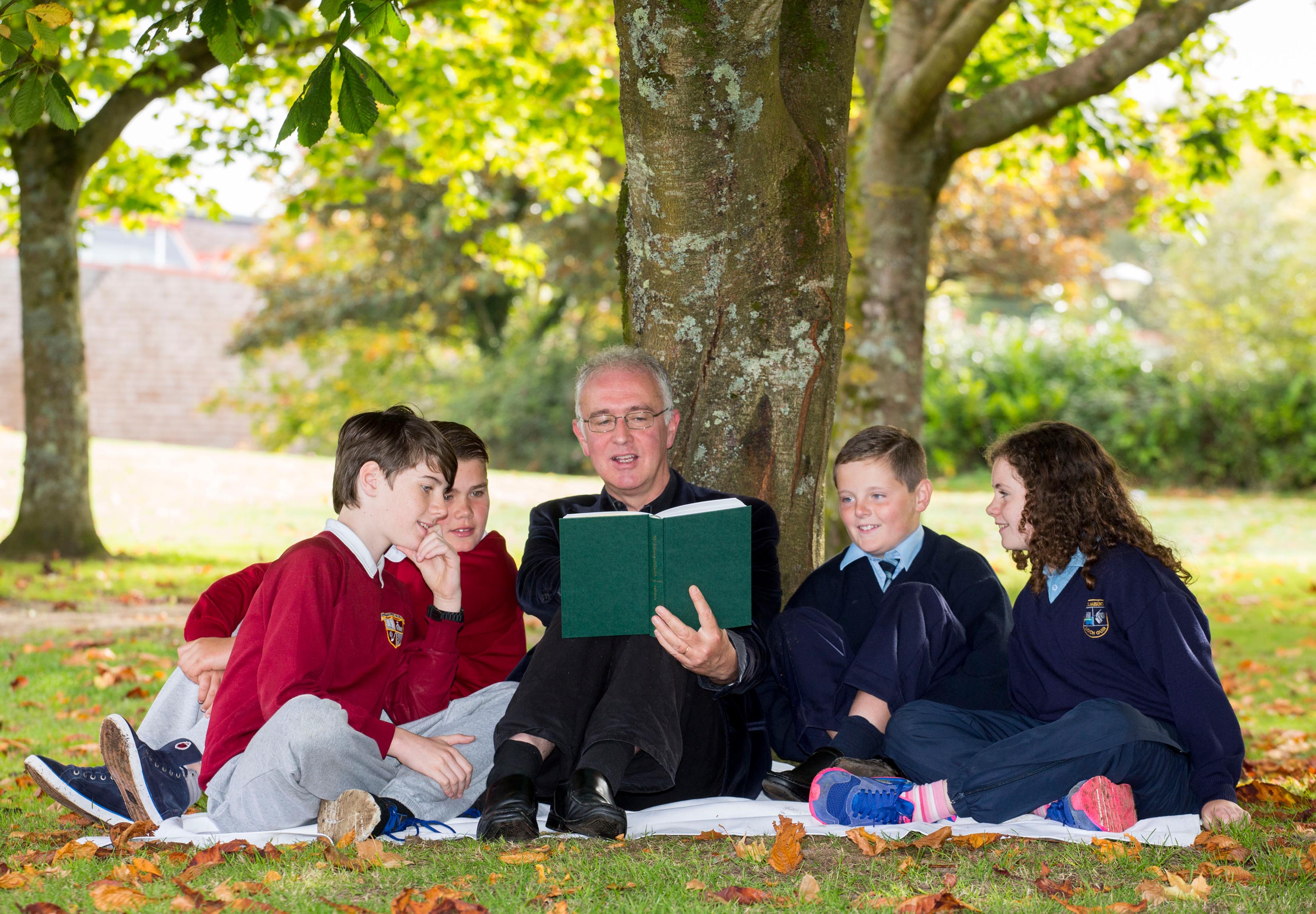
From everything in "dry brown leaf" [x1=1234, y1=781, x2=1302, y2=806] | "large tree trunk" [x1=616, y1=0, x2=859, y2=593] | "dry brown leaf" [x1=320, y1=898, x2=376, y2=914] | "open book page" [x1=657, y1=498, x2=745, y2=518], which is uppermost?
"large tree trunk" [x1=616, y1=0, x2=859, y2=593]

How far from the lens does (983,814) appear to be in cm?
338

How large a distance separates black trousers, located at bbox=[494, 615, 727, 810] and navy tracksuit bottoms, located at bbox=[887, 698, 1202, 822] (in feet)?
2.30

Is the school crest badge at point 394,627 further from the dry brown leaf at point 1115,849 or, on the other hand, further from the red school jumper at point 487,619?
the dry brown leaf at point 1115,849

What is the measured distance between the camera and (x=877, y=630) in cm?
365

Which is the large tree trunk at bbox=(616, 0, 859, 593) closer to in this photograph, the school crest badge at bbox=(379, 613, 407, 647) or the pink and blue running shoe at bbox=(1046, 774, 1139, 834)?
the school crest badge at bbox=(379, 613, 407, 647)

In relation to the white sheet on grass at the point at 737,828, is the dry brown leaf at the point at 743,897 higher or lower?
higher

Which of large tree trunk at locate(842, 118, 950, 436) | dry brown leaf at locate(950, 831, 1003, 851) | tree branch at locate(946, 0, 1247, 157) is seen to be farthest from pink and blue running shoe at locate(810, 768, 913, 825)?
tree branch at locate(946, 0, 1247, 157)

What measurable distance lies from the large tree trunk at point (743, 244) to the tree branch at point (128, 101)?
257 inches

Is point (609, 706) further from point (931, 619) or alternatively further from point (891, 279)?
point (891, 279)

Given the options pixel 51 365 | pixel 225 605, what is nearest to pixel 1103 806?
pixel 225 605

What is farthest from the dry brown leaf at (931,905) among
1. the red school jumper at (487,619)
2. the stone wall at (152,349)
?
the stone wall at (152,349)

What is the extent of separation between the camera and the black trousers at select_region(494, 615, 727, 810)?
330 cm

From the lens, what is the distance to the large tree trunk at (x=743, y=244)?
4.16m

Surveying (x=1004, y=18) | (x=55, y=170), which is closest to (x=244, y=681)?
(x=55, y=170)
